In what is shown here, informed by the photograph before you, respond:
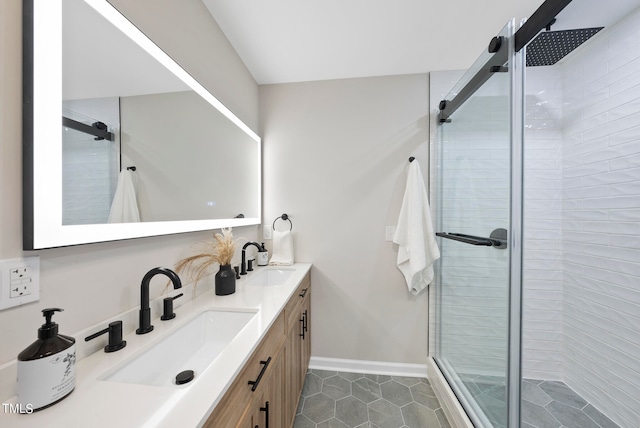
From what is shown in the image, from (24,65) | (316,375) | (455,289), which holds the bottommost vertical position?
(316,375)

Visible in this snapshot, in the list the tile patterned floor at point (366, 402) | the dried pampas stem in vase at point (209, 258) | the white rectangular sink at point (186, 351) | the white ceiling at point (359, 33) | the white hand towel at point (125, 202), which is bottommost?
the tile patterned floor at point (366, 402)

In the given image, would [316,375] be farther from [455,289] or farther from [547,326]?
[547,326]

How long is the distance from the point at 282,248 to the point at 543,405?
216 cm

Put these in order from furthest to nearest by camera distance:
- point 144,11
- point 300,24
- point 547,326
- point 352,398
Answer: point 547,326, point 352,398, point 300,24, point 144,11

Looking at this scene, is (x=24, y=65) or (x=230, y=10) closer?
(x=24, y=65)

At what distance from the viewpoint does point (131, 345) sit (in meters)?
0.83

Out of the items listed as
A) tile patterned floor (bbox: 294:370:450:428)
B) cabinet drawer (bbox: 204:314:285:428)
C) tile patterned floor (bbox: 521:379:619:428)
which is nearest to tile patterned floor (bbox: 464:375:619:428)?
tile patterned floor (bbox: 521:379:619:428)

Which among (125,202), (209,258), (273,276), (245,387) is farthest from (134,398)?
(273,276)

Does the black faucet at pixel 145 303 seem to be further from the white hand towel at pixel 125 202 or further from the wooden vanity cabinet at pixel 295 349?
the wooden vanity cabinet at pixel 295 349

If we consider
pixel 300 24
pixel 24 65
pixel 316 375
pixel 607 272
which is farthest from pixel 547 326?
pixel 24 65

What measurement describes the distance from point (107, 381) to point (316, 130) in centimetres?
202

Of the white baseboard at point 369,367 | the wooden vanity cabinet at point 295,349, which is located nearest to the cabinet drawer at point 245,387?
the wooden vanity cabinet at point 295,349

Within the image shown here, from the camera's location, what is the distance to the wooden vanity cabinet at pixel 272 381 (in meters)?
0.71

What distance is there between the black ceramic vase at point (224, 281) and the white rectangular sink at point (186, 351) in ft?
0.63
